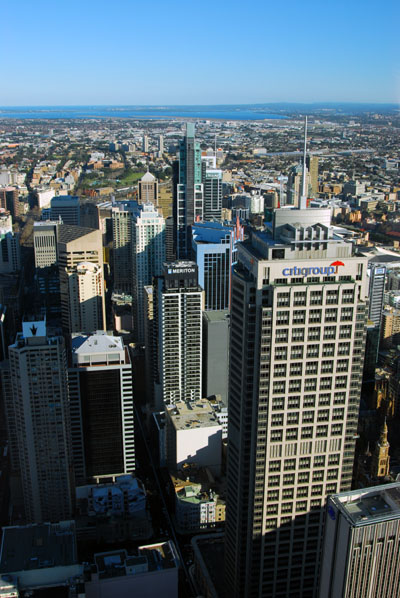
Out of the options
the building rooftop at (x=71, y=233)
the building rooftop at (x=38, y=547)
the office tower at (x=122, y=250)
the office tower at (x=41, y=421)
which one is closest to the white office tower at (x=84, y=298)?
the building rooftop at (x=71, y=233)

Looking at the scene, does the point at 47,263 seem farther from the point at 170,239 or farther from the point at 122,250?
the point at 170,239

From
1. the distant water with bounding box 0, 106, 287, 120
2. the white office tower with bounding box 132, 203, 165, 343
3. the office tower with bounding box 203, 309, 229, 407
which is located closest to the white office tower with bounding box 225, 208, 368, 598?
the office tower with bounding box 203, 309, 229, 407

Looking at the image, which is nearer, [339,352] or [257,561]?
[339,352]

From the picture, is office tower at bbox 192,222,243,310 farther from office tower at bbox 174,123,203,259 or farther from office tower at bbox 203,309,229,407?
office tower at bbox 174,123,203,259

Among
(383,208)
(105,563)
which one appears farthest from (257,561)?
(383,208)

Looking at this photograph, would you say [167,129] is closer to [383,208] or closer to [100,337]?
[383,208]

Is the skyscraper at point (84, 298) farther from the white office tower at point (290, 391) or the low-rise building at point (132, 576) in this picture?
the white office tower at point (290, 391)

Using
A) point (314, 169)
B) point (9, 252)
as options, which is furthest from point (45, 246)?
point (314, 169)

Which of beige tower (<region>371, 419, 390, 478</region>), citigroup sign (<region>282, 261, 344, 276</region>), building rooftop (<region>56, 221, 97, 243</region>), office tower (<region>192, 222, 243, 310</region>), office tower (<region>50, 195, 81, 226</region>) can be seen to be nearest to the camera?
citigroup sign (<region>282, 261, 344, 276</region>)
